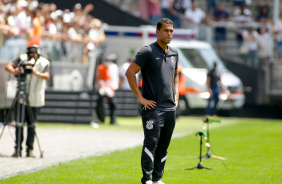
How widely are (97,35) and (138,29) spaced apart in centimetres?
276

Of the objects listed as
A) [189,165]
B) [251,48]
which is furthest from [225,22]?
[189,165]

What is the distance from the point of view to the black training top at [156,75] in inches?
330

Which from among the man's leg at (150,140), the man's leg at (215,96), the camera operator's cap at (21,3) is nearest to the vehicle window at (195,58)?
the man's leg at (215,96)

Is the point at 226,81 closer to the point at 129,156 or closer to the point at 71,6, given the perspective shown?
the point at 71,6

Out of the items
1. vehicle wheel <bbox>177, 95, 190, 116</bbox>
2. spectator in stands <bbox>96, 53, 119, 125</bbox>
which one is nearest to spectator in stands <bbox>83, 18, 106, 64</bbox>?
spectator in stands <bbox>96, 53, 119, 125</bbox>

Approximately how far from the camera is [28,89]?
490 inches

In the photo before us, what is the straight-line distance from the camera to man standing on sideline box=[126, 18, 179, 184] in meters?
8.38

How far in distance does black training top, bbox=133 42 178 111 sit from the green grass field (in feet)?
4.84

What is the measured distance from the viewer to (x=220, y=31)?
31562mm

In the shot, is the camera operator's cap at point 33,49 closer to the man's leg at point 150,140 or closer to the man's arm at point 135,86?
the man's arm at point 135,86

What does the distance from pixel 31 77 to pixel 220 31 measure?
2001 cm

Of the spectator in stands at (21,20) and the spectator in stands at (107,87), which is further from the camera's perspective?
the spectator in stands at (107,87)

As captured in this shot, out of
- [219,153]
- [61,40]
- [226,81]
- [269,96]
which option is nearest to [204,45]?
[226,81]

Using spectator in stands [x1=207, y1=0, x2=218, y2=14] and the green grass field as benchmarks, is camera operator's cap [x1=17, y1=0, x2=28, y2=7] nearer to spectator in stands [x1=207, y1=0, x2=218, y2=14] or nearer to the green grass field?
the green grass field
